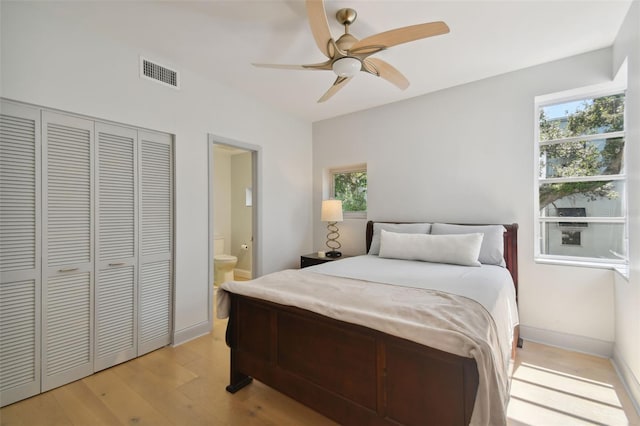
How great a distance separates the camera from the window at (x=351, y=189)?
4.19 metres

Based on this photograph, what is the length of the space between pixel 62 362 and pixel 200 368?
97cm

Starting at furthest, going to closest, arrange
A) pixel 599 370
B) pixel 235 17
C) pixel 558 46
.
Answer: pixel 558 46, pixel 599 370, pixel 235 17

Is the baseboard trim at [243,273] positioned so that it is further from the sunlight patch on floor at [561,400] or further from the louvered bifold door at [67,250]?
the sunlight patch on floor at [561,400]

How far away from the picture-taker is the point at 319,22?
5.70ft

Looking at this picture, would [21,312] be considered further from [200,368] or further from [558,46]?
[558,46]

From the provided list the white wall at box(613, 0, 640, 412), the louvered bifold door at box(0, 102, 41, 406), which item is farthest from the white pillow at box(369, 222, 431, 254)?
the louvered bifold door at box(0, 102, 41, 406)

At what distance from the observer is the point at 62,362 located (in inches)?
83.4

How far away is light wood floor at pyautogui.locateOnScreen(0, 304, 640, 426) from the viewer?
5.80ft

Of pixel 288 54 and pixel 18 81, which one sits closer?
pixel 18 81

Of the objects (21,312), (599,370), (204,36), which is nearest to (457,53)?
(204,36)

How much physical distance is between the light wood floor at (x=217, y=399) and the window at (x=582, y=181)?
1005 millimetres

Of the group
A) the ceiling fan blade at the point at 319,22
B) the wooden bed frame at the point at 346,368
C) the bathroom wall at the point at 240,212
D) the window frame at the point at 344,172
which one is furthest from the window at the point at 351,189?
the wooden bed frame at the point at 346,368

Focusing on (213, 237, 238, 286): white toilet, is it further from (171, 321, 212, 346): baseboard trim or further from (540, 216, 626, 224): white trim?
(540, 216, 626, 224): white trim

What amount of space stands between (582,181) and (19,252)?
4666 millimetres
